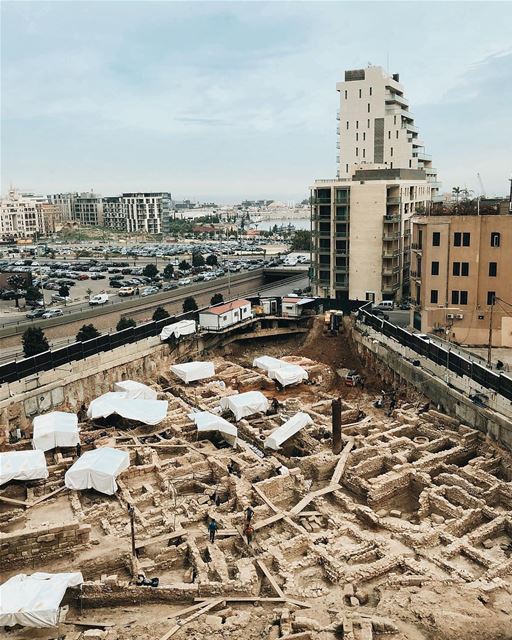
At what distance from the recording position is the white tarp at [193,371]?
136 feet

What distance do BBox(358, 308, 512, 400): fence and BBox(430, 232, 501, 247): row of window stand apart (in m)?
7.54

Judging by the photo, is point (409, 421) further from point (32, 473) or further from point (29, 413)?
point (29, 413)

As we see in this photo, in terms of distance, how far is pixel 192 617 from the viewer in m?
17.7

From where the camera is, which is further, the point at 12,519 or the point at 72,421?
the point at 72,421

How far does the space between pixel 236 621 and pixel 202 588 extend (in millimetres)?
1985

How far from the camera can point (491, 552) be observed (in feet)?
72.8

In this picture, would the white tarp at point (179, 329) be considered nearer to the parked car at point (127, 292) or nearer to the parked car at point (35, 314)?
the parked car at point (35, 314)

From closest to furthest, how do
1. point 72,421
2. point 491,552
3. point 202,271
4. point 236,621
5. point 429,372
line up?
point 236,621
point 491,552
point 72,421
point 429,372
point 202,271

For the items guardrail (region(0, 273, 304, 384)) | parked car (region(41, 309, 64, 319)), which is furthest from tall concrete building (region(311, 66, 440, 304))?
parked car (region(41, 309, 64, 319))

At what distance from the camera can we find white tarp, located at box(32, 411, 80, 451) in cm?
2961

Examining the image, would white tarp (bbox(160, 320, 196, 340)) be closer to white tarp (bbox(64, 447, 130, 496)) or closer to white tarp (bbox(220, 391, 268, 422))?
white tarp (bbox(220, 391, 268, 422))

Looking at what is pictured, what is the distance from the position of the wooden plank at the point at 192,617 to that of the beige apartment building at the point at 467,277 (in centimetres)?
3084

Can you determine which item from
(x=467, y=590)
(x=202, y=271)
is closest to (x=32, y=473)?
(x=467, y=590)

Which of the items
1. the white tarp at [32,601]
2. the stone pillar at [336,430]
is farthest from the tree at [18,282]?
the white tarp at [32,601]
